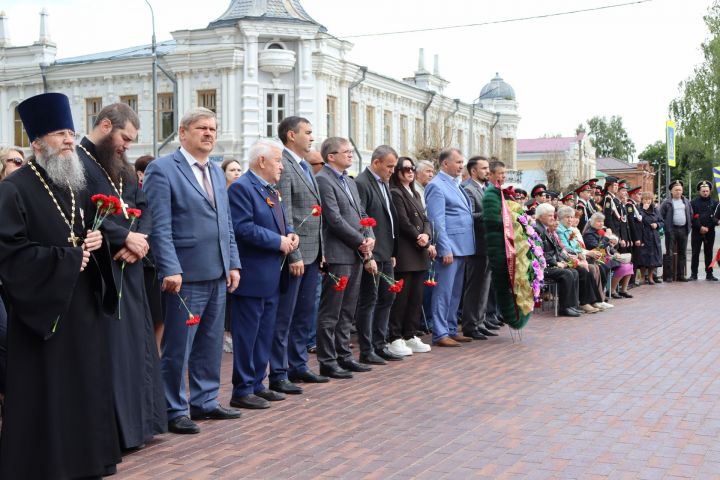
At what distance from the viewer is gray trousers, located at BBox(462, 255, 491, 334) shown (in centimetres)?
1141

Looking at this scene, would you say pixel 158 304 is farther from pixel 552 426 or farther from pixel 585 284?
pixel 585 284

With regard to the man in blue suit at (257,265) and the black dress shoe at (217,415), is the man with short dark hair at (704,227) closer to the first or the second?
the man in blue suit at (257,265)

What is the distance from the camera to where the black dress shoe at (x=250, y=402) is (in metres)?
7.29

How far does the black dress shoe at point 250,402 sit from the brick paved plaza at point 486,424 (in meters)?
0.09

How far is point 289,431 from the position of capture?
6.52 meters

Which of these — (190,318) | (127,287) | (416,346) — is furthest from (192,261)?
(416,346)

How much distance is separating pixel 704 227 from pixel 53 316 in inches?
718

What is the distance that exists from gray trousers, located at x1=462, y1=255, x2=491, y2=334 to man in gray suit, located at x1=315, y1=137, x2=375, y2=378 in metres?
2.79

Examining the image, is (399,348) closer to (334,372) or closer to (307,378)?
(334,372)

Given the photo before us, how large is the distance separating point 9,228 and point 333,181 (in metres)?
4.09

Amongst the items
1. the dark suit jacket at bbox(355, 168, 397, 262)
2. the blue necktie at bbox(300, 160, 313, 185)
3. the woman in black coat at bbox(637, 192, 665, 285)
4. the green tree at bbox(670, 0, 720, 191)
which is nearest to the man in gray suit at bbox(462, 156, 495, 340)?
the dark suit jacket at bbox(355, 168, 397, 262)

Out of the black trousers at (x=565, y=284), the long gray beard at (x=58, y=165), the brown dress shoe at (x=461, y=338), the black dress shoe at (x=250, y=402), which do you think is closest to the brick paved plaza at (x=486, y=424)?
the black dress shoe at (x=250, y=402)

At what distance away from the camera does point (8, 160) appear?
7961 millimetres

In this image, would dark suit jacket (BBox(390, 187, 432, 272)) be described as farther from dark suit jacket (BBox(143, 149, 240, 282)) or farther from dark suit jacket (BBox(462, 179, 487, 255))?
dark suit jacket (BBox(143, 149, 240, 282))
